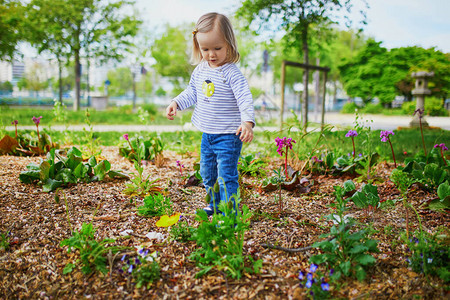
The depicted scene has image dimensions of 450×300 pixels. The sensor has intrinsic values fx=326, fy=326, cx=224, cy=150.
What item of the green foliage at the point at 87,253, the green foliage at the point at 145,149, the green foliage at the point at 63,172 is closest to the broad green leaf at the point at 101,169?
the green foliage at the point at 63,172

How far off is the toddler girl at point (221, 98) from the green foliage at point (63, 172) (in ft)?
3.45

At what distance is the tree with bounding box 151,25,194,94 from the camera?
2308cm

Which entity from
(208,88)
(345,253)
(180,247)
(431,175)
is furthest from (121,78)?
(345,253)

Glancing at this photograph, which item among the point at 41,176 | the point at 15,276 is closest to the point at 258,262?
the point at 15,276

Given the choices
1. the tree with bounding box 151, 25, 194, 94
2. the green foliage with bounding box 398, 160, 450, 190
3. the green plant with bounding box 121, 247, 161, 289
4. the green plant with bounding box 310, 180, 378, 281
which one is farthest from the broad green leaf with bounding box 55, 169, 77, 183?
the tree with bounding box 151, 25, 194, 94

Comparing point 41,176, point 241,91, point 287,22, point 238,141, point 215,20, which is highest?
point 287,22

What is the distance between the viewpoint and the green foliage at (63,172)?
8.55ft

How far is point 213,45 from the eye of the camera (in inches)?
80.4

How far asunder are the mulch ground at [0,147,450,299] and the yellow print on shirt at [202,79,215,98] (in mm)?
833

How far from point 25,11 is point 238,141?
14.8 meters

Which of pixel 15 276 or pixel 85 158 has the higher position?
pixel 85 158

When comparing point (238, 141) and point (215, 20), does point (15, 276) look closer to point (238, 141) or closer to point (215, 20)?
point (238, 141)

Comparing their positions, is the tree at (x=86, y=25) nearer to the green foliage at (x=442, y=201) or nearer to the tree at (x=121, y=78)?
the green foliage at (x=442, y=201)

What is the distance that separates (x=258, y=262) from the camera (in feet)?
5.10
